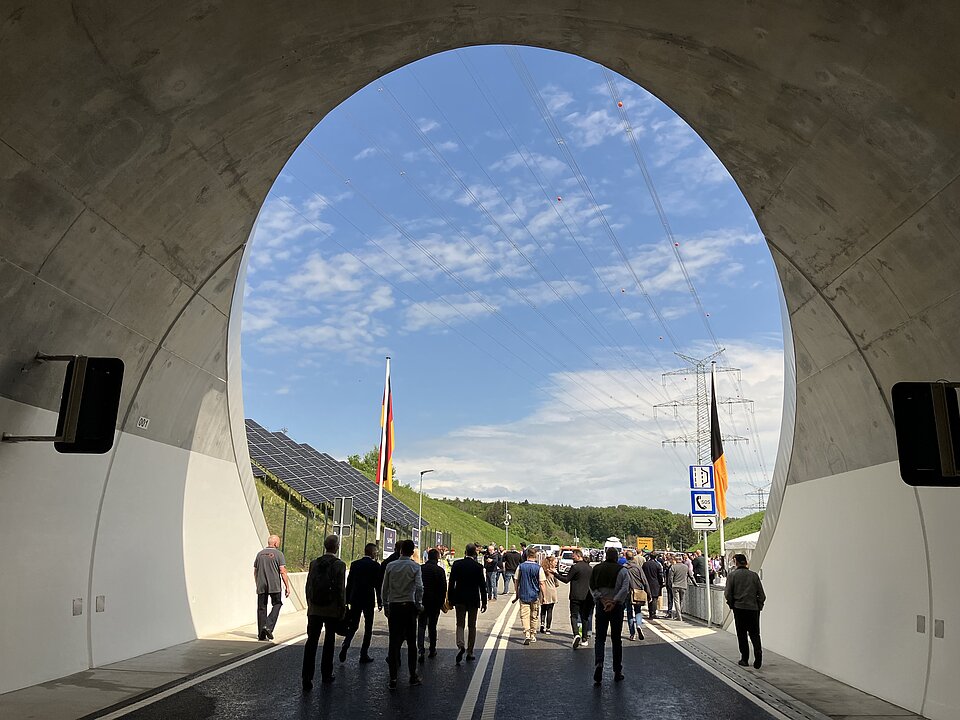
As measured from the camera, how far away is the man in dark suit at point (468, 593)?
38.2ft

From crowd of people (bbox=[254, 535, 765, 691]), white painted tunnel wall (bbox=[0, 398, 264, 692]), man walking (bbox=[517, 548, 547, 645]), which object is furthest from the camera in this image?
man walking (bbox=[517, 548, 547, 645])

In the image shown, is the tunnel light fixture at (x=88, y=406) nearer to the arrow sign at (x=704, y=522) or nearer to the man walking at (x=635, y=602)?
the man walking at (x=635, y=602)

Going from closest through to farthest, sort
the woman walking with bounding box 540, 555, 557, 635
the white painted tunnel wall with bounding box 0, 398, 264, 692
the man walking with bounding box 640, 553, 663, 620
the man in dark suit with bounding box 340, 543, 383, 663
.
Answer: the white painted tunnel wall with bounding box 0, 398, 264, 692
the man in dark suit with bounding box 340, 543, 383, 663
the woman walking with bounding box 540, 555, 557, 635
the man walking with bounding box 640, 553, 663, 620

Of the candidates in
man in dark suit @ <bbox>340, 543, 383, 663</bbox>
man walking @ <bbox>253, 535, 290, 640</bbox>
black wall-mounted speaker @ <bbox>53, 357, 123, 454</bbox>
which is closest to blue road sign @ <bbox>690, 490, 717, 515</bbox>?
man in dark suit @ <bbox>340, 543, 383, 663</bbox>

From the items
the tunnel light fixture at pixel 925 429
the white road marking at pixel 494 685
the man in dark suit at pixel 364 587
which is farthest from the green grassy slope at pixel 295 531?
the tunnel light fixture at pixel 925 429

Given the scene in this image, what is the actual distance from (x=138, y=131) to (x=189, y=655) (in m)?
7.57

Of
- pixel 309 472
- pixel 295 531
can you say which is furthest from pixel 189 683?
pixel 309 472

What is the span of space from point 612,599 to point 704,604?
31.7 ft

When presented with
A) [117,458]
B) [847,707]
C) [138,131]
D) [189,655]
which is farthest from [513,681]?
[138,131]

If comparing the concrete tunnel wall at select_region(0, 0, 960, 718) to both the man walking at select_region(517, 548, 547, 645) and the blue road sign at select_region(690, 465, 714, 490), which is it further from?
the blue road sign at select_region(690, 465, 714, 490)

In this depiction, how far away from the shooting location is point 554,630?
1728cm

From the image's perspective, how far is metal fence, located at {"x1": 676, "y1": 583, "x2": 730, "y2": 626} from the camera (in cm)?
1719

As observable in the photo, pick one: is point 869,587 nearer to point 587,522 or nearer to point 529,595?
point 529,595

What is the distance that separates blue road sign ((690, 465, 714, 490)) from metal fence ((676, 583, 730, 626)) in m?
2.44
